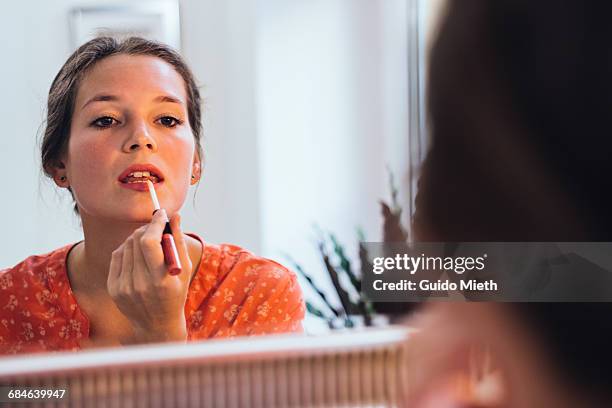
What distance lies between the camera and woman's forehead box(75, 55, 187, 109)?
69 centimetres

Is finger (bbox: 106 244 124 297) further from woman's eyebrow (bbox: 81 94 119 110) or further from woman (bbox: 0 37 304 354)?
woman's eyebrow (bbox: 81 94 119 110)

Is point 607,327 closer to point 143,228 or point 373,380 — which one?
point 373,380

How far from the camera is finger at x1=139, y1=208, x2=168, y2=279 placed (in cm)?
67

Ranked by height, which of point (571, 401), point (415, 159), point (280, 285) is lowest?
point (571, 401)

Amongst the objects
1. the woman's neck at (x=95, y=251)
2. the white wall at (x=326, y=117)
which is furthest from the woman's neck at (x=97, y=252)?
the white wall at (x=326, y=117)

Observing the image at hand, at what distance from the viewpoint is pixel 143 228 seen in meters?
0.69

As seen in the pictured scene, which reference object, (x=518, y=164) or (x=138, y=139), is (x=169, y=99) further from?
(x=518, y=164)

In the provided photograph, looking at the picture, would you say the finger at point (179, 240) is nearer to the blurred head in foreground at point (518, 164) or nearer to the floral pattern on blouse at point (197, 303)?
the floral pattern on blouse at point (197, 303)

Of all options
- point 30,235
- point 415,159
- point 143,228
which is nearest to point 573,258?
point 415,159

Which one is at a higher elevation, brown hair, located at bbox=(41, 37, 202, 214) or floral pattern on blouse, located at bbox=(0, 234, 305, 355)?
brown hair, located at bbox=(41, 37, 202, 214)

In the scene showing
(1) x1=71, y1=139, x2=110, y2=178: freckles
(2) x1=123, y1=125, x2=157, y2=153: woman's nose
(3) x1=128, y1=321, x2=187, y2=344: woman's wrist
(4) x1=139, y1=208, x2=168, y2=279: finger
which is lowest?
(3) x1=128, y1=321, x2=187, y2=344: woman's wrist

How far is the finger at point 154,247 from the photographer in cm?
67

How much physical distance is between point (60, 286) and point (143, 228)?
11 cm

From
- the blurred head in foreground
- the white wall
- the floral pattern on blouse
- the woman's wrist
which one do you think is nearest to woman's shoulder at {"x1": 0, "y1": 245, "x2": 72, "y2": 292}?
the floral pattern on blouse
